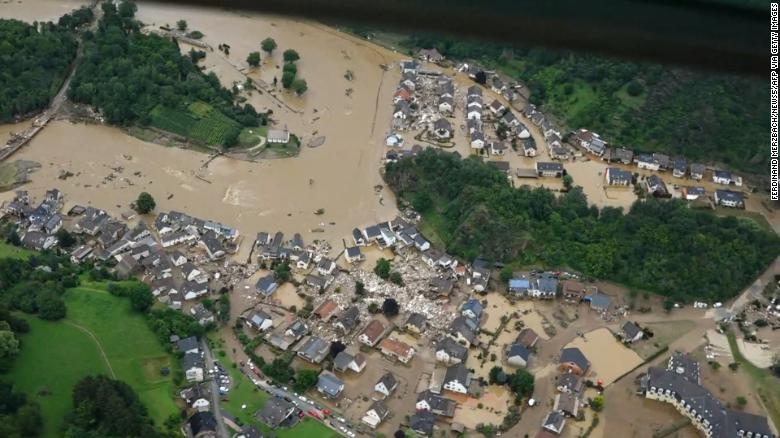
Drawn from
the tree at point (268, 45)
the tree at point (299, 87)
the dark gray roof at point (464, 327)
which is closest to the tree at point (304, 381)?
the dark gray roof at point (464, 327)

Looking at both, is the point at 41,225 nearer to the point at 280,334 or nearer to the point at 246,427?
the point at 280,334

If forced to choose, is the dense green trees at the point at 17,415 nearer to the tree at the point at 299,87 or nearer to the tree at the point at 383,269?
the tree at the point at 383,269

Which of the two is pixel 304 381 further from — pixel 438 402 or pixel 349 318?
pixel 438 402

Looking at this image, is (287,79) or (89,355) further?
(287,79)

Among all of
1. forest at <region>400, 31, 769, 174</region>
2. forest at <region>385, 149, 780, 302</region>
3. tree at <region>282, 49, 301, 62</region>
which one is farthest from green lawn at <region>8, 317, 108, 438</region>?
tree at <region>282, 49, 301, 62</region>

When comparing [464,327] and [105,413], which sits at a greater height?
[464,327]

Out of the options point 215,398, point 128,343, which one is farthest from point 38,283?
point 215,398

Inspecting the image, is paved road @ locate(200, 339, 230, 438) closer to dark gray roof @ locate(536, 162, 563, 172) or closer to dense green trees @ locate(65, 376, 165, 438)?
dense green trees @ locate(65, 376, 165, 438)
